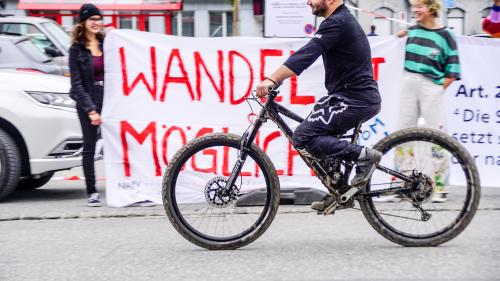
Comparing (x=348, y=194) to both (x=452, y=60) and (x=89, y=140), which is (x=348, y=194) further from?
(x=89, y=140)

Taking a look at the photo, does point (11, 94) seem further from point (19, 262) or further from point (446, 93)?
point (446, 93)

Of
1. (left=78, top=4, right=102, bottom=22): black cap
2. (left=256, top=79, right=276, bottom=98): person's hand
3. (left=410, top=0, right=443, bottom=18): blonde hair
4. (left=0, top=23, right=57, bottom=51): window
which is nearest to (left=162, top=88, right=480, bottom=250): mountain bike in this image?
(left=256, top=79, right=276, bottom=98): person's hand

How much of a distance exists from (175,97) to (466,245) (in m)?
2.89

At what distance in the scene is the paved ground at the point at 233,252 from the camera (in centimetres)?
474

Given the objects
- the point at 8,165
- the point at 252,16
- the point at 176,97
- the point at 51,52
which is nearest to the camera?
the point at 176,97

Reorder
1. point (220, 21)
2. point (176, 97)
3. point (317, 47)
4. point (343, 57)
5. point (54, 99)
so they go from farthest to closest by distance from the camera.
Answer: point (220, 21) < point (54, 99) < point (176, 97) < point (343, 57) < point (317, 47)

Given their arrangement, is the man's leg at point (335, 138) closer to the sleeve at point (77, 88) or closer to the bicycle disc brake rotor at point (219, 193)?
the bicycle disc brake rotor at point (219, 193)

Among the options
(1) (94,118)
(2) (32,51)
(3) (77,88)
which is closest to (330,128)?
(1) (94,118)

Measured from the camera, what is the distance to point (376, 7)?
120 ft

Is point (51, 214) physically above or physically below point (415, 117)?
below

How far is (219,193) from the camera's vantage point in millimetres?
5309

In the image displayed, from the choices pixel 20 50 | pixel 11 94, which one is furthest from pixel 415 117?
pixel 20 50

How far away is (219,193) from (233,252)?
1.28 feet

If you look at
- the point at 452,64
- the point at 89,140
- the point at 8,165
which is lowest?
the point at 8,165
